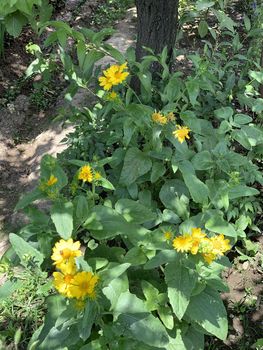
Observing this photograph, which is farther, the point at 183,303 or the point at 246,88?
the point at 246,88

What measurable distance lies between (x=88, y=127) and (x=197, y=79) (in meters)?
0.80

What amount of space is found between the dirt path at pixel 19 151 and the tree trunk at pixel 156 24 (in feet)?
2.91

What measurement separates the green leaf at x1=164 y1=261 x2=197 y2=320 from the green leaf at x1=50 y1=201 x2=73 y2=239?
0.50 m

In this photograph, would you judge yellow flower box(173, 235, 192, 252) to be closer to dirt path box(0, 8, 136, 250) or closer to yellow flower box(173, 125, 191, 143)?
yellow flower box(173, 125, 191, 143)

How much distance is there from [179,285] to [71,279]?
55cm

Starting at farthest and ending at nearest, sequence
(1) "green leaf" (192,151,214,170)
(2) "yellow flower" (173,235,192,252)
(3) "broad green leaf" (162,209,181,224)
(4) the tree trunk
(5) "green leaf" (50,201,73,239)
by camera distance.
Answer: (4) the tree trunk → (1) "green leaf" (192,151,214,170) → (3) "broad green leaf" (162,209,181,224) → (5) "green leaf" (50,201,73,239) → (2) "yellow flower" (173,235,192,252)

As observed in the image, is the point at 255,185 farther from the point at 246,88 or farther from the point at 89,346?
the point at 89,346

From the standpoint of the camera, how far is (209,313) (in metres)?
1.96

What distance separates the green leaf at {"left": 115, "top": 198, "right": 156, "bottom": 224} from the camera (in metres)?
2.21

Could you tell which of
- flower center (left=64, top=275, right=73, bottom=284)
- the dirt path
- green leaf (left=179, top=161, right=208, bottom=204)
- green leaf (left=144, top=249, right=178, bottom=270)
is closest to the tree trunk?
the dirt path

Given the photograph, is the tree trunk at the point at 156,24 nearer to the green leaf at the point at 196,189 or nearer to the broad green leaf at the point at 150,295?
the green leaf at the point at 196,189

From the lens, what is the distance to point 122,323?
1.80 metres

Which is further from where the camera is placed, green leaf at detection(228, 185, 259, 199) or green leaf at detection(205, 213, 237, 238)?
green leaf at detection(228, 185, 259, 199)

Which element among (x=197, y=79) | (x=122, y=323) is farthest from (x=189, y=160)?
(x=122, y=323)
